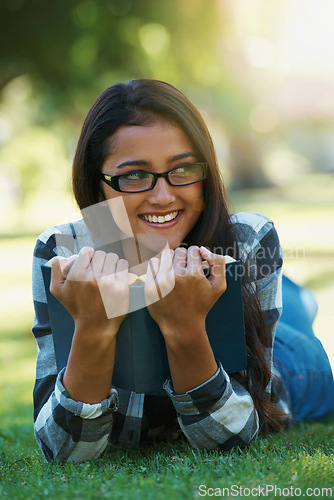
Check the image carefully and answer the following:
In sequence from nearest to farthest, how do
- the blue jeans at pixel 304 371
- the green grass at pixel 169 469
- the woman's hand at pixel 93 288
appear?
1. the green grass at pixel 169 469
2. the woman's hand at pixel 93 288
3. the blue jeans at pixel 304 371

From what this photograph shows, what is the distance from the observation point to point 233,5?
10.4 metres

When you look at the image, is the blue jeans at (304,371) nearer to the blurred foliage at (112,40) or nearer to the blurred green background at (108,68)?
the blurred green background at (108,68)

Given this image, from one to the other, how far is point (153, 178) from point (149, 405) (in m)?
1.00

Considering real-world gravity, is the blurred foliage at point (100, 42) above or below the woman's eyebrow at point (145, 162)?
above

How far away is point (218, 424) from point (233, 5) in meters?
9.66

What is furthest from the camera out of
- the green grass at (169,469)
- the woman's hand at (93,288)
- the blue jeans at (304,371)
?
the blue jeans at (304,371)

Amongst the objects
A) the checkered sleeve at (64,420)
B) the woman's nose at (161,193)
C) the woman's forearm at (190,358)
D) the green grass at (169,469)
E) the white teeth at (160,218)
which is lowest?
the green grass at (169,469)

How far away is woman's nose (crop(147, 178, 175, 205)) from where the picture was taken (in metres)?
2.50

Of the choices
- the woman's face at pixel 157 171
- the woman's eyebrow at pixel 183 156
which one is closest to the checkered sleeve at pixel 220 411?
the woman's face at pixel 157 171

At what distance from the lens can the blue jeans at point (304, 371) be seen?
354cm

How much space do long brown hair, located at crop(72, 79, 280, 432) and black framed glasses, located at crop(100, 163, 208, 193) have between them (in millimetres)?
70

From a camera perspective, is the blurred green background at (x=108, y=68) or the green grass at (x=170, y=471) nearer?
the green grass at (x=170, y=471)

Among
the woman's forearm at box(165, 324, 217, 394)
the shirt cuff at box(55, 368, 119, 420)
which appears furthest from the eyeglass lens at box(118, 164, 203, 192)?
the shirt cuff at box(55, 368, 119, 420)

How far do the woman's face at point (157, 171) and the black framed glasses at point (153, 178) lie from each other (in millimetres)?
18
